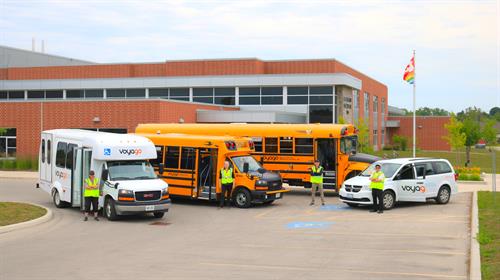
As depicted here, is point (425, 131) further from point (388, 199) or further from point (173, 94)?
point (388, 199)

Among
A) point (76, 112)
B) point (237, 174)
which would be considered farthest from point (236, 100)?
point (237, 174)

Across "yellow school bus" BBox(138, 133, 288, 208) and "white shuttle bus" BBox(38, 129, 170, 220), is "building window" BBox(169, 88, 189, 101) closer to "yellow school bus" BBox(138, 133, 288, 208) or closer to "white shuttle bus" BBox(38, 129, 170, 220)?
"yellow school bus" BBox(138, 133, 288, 208)

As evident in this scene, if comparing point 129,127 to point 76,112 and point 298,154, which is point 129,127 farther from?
point 298,154

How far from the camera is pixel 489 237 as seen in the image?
47.7ft

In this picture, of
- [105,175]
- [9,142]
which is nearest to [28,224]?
[105,175]

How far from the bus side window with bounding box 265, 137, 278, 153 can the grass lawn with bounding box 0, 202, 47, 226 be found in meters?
10.1

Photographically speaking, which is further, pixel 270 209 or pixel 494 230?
pixel 270 209

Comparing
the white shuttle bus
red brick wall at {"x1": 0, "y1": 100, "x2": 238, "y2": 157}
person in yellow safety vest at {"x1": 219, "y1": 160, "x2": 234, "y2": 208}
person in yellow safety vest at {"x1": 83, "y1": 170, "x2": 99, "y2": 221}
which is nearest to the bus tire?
person in yellow safety vest at {"x1": 219, "y1": 160, "x2": 234, "y2": 208}

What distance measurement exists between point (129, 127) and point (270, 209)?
→ 20534 mm

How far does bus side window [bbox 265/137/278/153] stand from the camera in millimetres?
26672

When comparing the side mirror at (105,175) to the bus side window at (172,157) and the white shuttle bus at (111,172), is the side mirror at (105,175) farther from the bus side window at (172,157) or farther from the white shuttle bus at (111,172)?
the bus side window at (172,157)

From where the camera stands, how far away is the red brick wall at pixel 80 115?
40.2 m

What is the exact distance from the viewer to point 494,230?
614 inches

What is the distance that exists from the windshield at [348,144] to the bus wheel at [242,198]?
18.2 ft
